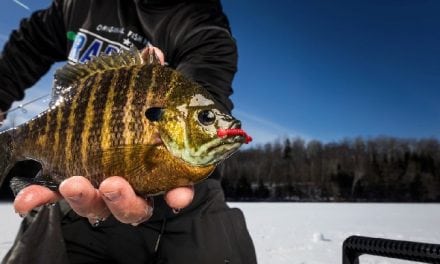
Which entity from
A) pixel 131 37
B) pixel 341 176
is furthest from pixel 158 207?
pixel 341 176

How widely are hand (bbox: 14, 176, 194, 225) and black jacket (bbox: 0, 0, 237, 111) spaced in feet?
2.83

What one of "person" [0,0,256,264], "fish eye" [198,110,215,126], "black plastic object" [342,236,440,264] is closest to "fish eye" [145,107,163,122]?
"fish eye" [198,110,215,126]

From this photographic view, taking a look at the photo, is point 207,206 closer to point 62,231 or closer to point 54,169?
point 62,231

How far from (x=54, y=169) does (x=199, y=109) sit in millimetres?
552

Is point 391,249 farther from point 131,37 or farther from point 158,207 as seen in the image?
point 131,37

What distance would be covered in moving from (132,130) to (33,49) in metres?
2.49

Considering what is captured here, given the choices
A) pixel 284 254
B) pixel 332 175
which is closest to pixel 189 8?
pixel 284 254

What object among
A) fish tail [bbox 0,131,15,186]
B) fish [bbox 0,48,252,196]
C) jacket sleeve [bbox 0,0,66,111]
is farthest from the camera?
jacket sleeve [bbox 0,0,66,111]

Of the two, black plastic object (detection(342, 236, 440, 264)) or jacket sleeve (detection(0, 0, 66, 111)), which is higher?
jacket sleeve (detection(0, 0, 66, 111))

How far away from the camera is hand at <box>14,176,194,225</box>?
50.8 inches

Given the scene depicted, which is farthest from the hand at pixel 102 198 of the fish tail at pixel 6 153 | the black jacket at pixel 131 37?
the black jacket at pixel 131 37

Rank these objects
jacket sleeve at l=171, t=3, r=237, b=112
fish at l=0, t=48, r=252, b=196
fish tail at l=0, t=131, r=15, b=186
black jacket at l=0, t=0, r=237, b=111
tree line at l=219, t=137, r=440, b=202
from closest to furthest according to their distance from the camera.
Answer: fish at l=0, t=48, r=252, b=196, fish tail at l=0, t=131, r=15, b=186, jacket sleeve at l=171, t=3, r=237, b=112, black jacket at l=0, t=0, r=237, b=111, tree line at l=219, t=137, r=440, b=202

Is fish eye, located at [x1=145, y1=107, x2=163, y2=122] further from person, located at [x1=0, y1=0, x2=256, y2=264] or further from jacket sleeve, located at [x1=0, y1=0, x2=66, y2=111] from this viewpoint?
jacket sleeve, located at [x1=0, y1=0, x2=66, y2=111]

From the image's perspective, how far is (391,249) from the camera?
1.84 meters
